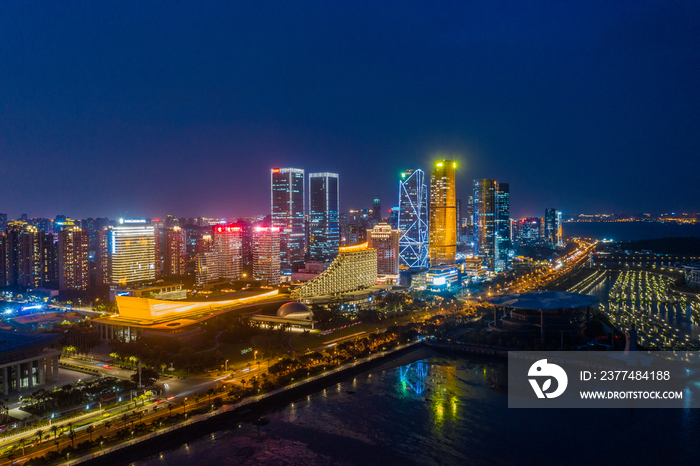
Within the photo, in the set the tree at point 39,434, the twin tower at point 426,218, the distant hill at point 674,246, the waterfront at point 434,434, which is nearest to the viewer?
the tree at point 39,434

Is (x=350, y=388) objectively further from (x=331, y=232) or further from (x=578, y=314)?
(x=331, y=232)

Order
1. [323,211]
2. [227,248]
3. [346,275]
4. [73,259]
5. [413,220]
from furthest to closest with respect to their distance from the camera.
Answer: [323,211], [413,220], [227,248], [73,259], [346,275]

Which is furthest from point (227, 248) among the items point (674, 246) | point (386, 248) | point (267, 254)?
point (674, 246)

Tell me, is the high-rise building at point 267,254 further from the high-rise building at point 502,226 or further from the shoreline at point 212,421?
the high-rise building at point 502,226

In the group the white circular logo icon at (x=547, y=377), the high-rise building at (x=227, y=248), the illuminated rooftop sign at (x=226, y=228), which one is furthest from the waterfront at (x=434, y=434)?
the illuminated rooftop sign at (x=226, y=228)

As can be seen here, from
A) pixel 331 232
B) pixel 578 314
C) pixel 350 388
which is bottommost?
pixel 350 388

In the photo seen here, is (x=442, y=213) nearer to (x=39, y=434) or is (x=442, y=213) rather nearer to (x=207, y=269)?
(x=207, y=269)

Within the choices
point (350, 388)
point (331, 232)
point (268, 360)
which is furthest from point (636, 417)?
point (331, 232)
